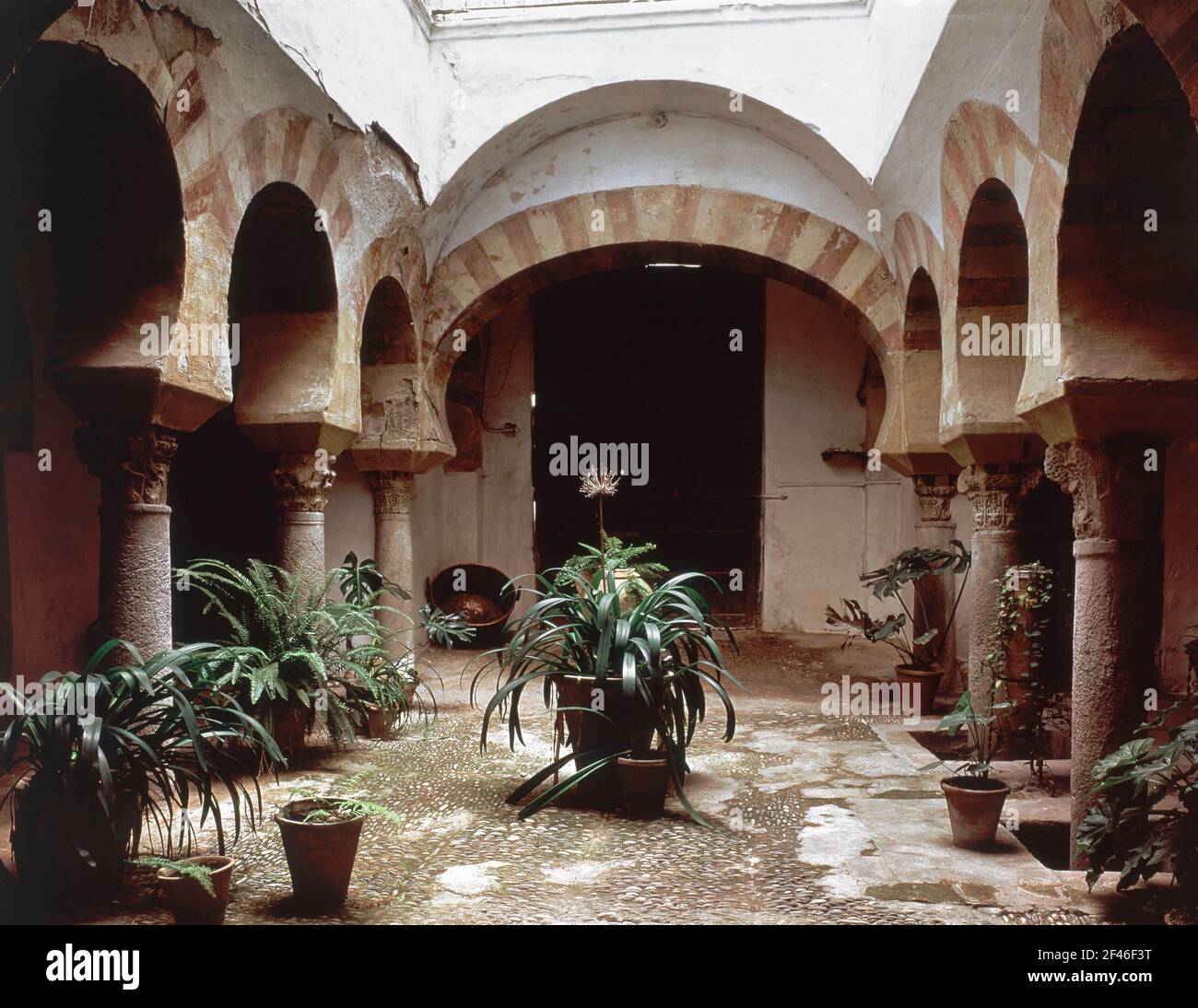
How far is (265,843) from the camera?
3500 millimetres

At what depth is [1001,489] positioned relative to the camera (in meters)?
5.21

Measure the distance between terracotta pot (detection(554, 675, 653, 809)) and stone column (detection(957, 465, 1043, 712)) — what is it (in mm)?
2202

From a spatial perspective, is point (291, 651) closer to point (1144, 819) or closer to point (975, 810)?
point (975, 810)

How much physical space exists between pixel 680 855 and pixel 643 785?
442mm

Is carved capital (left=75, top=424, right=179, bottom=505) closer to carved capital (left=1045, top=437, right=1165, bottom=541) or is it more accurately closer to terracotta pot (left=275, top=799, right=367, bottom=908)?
terracotta pot (left=275, top=799, right=367, bottom=908)

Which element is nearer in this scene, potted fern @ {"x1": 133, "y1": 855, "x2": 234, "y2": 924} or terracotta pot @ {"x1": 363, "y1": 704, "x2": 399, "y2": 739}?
potted fern @ {"x1": 133, "y1": 855, "x2": 234, "y2": 924}

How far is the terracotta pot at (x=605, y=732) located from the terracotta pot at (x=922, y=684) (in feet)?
9.54

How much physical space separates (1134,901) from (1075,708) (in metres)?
0.83

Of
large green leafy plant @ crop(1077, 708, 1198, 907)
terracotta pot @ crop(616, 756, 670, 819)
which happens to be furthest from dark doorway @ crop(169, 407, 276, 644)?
large green leafy plant @ crop(1077, 708, 1198, 907)

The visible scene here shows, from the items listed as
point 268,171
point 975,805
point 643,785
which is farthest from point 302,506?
point 975,805

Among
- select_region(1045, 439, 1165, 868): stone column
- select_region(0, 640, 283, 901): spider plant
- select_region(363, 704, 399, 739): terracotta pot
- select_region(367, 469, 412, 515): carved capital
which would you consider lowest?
select_region(363, 704, 399, 739): terracotta pot

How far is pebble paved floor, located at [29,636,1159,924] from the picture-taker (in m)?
2.92
